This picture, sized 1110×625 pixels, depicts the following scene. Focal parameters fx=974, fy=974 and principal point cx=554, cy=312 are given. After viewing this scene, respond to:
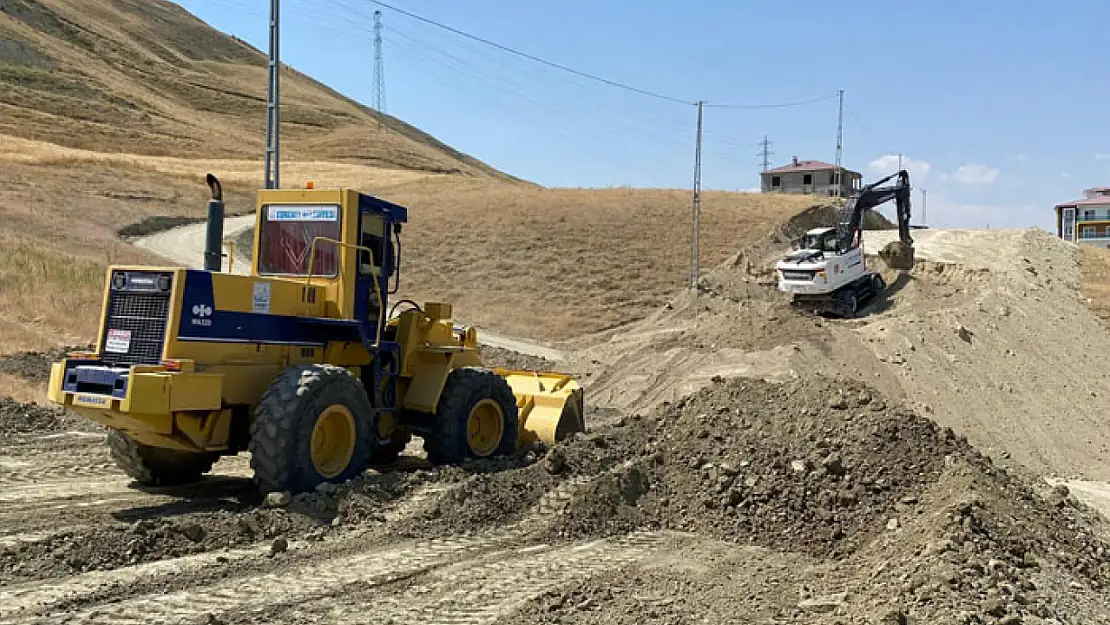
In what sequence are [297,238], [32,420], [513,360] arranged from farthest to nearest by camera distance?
[513,360], [32,420], [297,238]

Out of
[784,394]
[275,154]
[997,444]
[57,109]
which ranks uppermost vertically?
[57,109]

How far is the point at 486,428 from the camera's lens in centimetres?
1112

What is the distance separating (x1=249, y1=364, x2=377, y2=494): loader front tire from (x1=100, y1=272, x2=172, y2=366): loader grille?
106 cm

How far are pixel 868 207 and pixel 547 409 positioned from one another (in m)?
17.9

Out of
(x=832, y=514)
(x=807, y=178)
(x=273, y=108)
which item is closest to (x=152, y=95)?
(x=807, y=178)

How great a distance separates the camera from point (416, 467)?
10984 mm

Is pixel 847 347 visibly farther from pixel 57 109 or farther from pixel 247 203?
pixel 57 109

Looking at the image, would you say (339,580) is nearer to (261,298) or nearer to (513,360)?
(261,298)

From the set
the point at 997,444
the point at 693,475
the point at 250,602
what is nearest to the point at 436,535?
the point at 250,602

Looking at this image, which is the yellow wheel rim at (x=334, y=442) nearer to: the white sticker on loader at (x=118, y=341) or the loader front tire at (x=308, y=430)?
the loader front tire at (x=308, y=430)

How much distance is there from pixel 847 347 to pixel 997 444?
3.43 m

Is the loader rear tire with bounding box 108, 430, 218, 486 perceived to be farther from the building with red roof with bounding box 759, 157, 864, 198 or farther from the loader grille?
the building with red roof with bounding box 759, 157, 864, 198

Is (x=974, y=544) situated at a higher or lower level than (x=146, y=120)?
lower

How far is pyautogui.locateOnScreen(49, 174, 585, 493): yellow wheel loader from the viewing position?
8.23m
